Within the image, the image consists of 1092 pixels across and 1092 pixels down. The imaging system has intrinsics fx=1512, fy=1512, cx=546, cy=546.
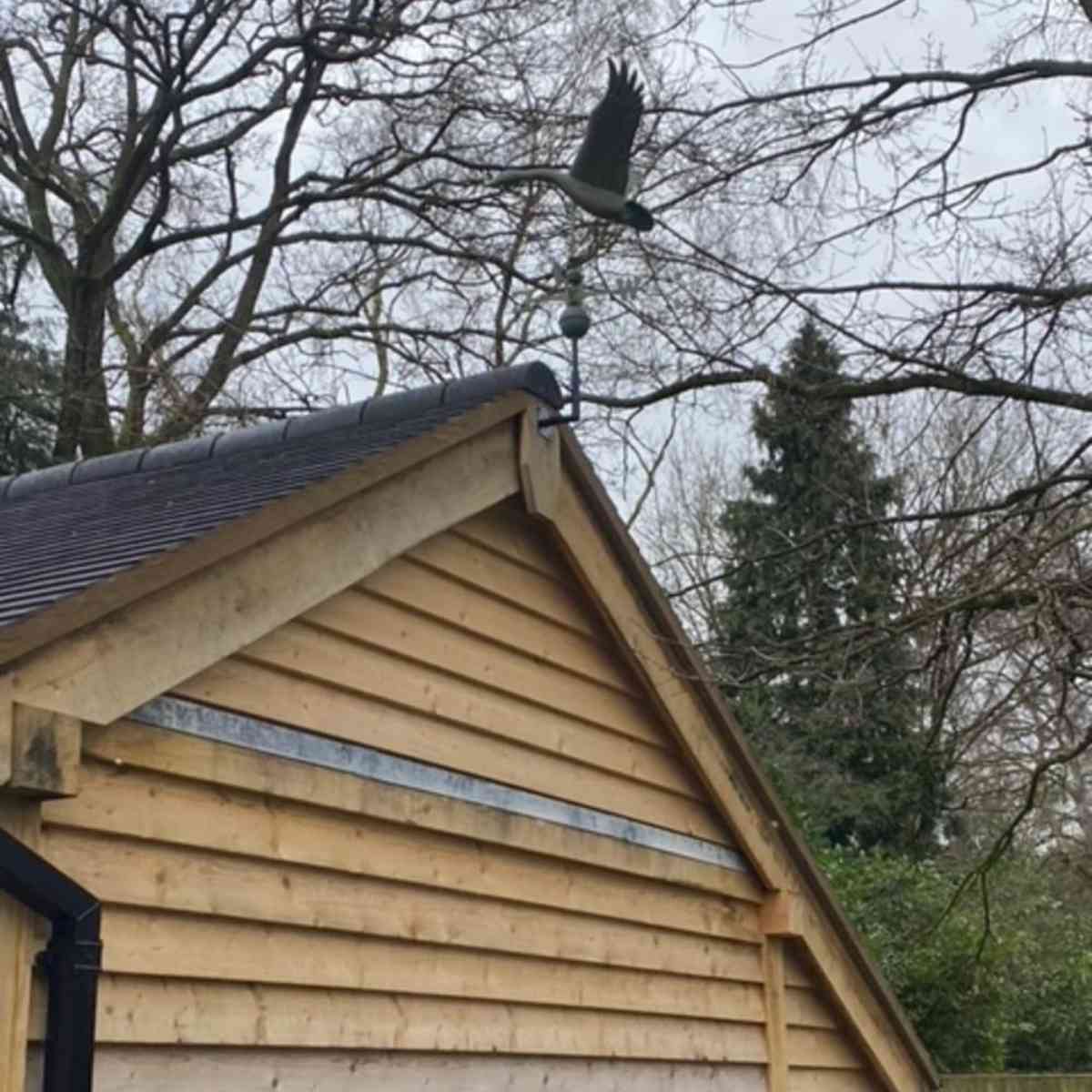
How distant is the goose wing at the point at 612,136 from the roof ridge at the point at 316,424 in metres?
0.68

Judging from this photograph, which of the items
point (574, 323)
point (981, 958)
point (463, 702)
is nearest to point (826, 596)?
point (574, 323)

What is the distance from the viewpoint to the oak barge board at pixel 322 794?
3576 millimetres

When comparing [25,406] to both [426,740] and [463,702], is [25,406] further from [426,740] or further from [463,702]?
[426,740]

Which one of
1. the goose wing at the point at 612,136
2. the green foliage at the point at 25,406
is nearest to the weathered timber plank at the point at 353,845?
the goose wing at the point at 612,136

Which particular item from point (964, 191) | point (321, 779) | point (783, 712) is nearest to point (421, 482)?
point (321, 779)

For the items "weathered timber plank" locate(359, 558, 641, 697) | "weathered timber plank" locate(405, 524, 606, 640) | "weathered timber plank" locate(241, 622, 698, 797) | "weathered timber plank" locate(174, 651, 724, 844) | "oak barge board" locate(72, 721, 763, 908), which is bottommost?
"oak barge board" locate(72, 721, 763, 908)

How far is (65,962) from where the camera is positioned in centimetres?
325

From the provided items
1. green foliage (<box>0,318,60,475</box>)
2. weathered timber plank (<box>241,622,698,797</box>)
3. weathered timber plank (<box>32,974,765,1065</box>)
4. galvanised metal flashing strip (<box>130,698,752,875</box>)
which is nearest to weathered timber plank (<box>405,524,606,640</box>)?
weathered timber plank (<box>241,622,698,797</box>)

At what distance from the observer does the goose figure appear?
493cm

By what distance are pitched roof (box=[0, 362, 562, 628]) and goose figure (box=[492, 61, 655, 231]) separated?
0.63m

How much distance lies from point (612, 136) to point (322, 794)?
232 cm

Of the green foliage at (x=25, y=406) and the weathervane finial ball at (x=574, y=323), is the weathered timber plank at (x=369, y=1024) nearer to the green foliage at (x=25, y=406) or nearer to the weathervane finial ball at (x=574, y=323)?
the weathervane finial ball at (x=574, y=323)

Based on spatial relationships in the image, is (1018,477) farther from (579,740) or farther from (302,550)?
(302,550)

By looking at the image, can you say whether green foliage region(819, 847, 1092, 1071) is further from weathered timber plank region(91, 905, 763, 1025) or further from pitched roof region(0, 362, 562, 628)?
pitched roof region(0, 362, 562, 628)
